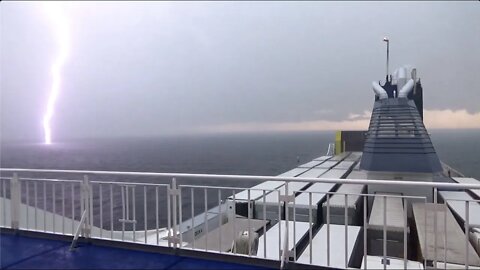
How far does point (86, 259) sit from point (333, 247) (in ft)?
22.2

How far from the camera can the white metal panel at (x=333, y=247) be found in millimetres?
8020

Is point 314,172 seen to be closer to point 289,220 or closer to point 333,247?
point 333,247

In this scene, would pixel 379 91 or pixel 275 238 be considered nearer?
pixel 275 238

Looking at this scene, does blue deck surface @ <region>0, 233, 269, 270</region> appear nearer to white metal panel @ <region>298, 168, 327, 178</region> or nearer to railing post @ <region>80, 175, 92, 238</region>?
railing post @ <region>80, 175, 92, 238</region>

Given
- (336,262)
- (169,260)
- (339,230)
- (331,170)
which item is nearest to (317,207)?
(339,230)

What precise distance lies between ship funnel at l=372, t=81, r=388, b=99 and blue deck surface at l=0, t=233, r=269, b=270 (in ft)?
Result: 54.9

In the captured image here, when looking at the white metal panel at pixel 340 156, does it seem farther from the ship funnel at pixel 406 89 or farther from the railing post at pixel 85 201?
the railing post at pixel 85 201

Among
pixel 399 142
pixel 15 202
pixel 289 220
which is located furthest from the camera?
pixel 399 142

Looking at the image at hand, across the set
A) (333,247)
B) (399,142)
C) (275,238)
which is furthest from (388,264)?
(399,142)

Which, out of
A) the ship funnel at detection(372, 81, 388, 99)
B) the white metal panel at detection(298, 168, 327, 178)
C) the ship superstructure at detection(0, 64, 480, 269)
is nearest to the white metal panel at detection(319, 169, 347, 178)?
the ship superstructure at detection(0, 64, 480, 269)

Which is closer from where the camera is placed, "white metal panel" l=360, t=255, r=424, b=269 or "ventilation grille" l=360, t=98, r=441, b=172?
"white metal panel" l=360, t=255, r=424, b=269

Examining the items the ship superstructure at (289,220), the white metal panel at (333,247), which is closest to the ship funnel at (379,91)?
the ship superstructure at (289,220)

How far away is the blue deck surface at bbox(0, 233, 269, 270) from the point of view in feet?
12.1

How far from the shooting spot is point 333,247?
898 cm
